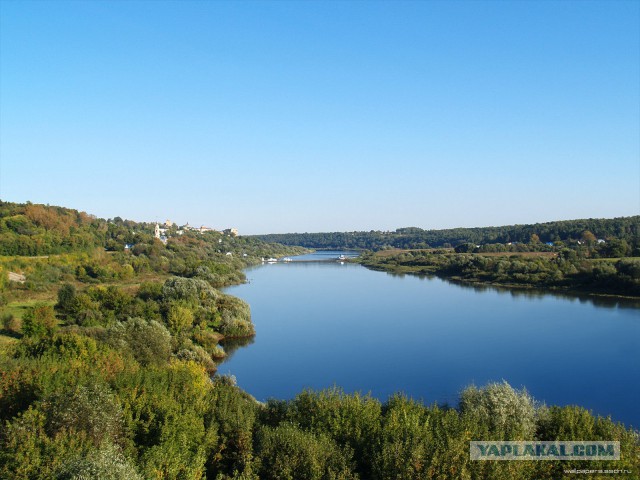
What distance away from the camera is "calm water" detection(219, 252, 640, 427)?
2467 cm

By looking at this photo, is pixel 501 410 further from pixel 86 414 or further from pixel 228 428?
pixel 86 414

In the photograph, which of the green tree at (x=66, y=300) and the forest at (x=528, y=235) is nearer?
the green tree at (x=66, y=300)

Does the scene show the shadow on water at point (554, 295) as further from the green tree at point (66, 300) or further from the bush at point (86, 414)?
the bush at point (86, 414)

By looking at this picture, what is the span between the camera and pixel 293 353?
32.5 metres

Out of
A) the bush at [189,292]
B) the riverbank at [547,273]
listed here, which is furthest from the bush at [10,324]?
the riverbank at [547,273]

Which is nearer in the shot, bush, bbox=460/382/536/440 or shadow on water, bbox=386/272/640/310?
bush, bbox=460/382/536/440

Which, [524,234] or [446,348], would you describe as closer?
[446,348]

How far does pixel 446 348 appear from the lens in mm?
32812

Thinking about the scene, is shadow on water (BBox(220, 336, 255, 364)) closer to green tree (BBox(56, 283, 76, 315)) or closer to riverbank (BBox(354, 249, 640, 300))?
green tree (BBox(56, 283, 76, 315))

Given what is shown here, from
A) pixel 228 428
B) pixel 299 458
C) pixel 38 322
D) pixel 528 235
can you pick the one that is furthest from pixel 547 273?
pixel 299 458

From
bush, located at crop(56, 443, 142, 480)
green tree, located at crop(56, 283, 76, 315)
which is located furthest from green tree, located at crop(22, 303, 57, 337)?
bush, located at crop(56, 443, 142, 480)

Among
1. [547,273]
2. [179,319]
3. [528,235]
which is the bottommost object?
[179,319]

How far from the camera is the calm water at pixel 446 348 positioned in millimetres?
24672

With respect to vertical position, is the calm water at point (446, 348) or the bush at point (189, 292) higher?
the bush at point (189, 292)
